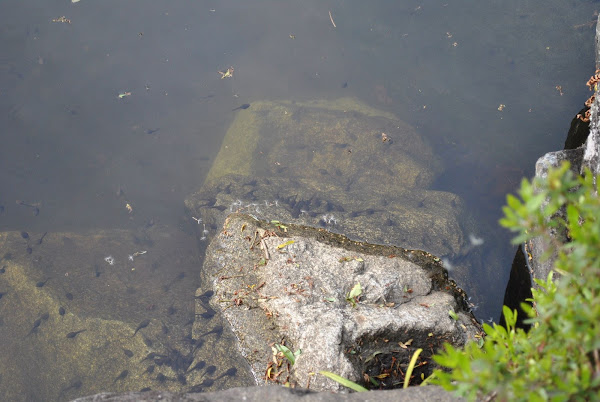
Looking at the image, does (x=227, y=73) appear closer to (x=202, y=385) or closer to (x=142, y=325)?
(x=142, y=325)

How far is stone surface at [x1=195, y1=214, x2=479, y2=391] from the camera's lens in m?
2.98

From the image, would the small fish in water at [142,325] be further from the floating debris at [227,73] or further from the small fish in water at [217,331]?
the floating debris at [227,73]

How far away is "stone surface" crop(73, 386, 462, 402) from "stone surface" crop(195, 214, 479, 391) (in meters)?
0.50

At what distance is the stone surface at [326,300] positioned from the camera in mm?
2980

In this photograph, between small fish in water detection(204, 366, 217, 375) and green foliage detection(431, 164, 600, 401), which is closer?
green foliage detection(431, 164, 600, 401)

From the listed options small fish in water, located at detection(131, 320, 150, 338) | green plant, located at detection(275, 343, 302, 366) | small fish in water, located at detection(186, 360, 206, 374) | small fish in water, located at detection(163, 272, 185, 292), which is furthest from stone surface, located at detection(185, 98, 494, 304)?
green plant, located at detection(275, 343, 302, 366)

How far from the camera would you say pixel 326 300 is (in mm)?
3359

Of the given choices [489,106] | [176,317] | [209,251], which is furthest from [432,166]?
[176,317]

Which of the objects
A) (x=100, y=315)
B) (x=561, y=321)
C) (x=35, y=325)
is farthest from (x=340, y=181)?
(x=561, y=321)

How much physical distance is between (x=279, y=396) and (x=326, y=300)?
1.17m

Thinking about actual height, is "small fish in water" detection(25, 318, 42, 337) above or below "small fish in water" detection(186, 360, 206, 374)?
below

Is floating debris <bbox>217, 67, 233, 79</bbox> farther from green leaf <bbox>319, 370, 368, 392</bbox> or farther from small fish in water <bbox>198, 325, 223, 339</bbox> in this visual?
green leaf <bbox>319, 370, 368, 392</bbox>

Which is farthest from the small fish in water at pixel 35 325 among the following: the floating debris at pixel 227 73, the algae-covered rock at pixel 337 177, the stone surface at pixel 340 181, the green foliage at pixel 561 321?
the green foliage at pixel 561 321

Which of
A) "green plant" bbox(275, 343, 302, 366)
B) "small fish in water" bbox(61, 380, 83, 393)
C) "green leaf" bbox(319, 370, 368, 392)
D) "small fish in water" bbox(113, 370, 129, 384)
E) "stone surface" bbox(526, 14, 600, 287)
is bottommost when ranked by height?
"small fish in water" bbox(61, 380, 83, 393)
